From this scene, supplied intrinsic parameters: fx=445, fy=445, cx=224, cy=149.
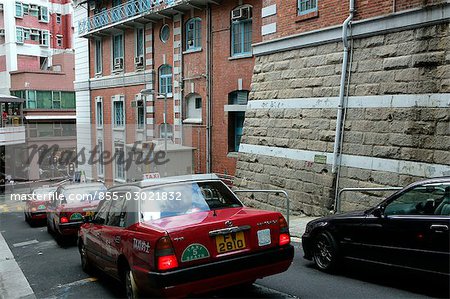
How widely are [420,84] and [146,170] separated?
1227 centimetres

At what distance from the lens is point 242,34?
17172 millimetres

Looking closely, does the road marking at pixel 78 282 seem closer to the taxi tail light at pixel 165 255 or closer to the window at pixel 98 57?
the taxi tail light at pixel 165 255

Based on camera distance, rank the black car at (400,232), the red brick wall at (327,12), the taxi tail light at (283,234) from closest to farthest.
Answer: the black car at (400,232) → the taxi tail light at (283,234) → the red brick wall at (327,12)

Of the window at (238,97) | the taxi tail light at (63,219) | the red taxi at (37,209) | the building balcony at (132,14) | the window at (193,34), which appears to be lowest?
the red taxi at (37,209)

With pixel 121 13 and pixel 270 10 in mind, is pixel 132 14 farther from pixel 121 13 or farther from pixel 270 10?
pixel 270 10

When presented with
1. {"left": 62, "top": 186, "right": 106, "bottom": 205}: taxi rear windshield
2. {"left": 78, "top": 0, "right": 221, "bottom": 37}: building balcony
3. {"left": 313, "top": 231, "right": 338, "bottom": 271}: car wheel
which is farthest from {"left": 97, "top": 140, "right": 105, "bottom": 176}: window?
{"left": 313, "top": 231, "right": 338, "bottom": 271}: car wheel

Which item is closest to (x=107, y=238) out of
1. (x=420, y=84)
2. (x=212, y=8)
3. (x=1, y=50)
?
(x=420, y=84)

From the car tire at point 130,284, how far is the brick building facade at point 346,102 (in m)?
6.51

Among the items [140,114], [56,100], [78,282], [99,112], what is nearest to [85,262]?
[78,282]

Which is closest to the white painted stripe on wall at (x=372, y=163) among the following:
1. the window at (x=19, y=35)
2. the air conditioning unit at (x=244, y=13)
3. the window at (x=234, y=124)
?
the window at (x=234, y=124)

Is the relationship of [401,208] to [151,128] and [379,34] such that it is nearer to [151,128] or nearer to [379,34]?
[379,34]

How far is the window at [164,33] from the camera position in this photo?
2165 centimetres

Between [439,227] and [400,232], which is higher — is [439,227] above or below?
above

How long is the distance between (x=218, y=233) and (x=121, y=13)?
21.5 metres
